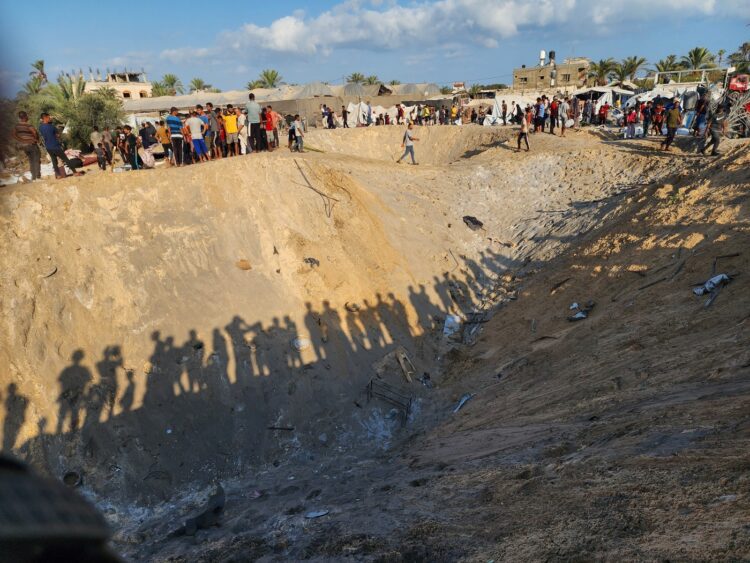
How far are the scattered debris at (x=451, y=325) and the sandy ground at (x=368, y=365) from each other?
0.28m

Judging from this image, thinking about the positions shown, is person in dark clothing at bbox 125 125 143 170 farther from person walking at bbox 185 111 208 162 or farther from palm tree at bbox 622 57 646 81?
palm tree at bbox 622 57 646 81

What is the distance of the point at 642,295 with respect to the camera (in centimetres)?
877

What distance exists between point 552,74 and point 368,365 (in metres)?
35.1

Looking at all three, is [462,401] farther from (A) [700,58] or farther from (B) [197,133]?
(A) [700,58]

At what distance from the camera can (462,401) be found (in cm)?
890

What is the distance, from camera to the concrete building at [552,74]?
37.4 meters

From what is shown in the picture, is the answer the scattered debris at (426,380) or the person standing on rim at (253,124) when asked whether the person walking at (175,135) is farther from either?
the scattered debris at (426,380)

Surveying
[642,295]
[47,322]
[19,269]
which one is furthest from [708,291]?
[19,269]

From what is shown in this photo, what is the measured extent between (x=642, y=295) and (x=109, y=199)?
34.0ft

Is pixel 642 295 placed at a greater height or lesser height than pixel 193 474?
greater

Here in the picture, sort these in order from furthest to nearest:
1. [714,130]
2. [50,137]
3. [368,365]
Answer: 1. [714,130]
2. [50,137]
3. [368,365]

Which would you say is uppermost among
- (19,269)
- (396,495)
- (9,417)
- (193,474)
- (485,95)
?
(485,95)

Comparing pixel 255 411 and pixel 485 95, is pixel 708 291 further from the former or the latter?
pixel 485 95

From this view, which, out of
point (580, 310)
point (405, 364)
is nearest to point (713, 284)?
point (580, 310)
